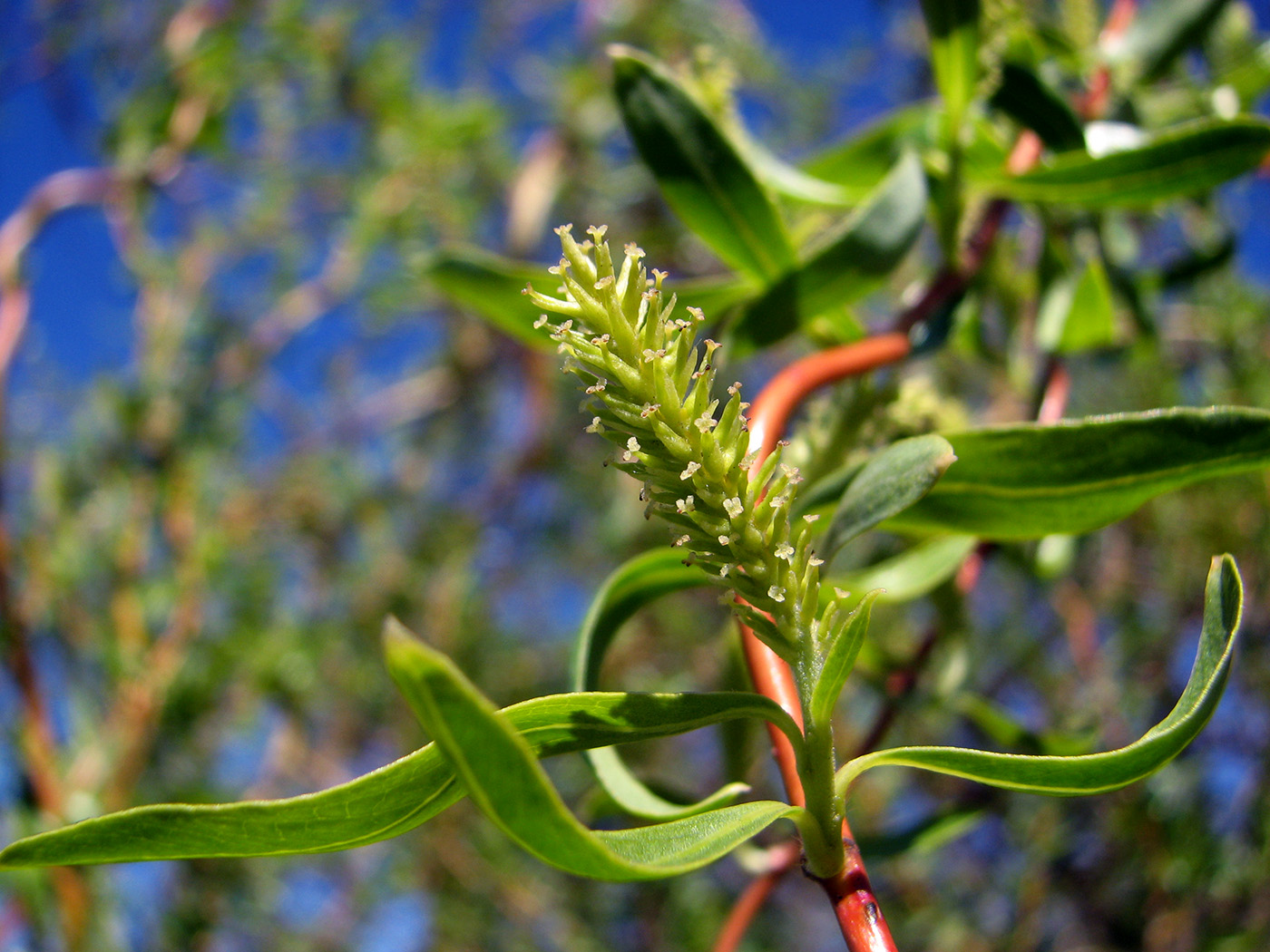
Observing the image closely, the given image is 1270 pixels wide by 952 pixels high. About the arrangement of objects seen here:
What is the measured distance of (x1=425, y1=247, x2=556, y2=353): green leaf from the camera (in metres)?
0.68

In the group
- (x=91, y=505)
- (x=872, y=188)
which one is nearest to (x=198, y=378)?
(x=91, y=505)

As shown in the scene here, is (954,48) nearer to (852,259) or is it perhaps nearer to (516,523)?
(852,259)

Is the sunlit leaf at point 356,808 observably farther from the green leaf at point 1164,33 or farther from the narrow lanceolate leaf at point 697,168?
the green leaf at point 1164,33

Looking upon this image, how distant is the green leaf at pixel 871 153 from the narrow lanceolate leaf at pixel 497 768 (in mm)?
657

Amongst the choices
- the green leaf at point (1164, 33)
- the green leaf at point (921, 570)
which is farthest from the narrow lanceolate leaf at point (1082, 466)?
the green leaf at point (1164, 33)

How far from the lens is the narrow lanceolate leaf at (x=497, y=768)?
0.91 feet

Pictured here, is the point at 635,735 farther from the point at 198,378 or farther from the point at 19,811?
the point at 198,378

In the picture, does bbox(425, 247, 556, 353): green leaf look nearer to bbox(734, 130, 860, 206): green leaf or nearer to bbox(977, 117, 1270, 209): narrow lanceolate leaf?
bbox(734, 130, 860, 206): green leaf

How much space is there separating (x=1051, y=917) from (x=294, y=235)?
263 cm

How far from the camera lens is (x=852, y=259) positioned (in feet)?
2.04

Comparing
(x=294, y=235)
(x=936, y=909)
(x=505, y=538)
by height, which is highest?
(x=294, y=235)

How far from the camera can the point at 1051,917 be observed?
188 cm

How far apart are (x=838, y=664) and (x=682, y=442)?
115 mm

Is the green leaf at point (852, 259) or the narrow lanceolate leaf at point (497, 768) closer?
the narrow lanceolate leaf at point (497, 768)
